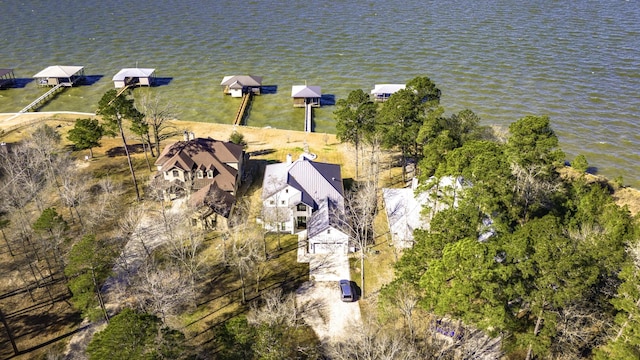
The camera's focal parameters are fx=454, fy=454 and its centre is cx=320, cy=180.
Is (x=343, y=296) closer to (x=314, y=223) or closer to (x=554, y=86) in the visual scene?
(x=314, y=223)

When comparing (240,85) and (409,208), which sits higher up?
(240,85)

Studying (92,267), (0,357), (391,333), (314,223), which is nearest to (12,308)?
(0,357)

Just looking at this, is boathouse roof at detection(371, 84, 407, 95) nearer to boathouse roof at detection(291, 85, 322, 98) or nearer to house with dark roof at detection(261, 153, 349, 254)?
boathouse roof at detection(291, 85, 322, 98)

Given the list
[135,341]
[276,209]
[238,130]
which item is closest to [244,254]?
[276,209]

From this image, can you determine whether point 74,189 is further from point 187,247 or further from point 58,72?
point 58,72

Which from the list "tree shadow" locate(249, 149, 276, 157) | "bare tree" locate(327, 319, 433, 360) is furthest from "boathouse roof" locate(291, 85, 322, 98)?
"bare tree" locate(327, 319, 433, 360)

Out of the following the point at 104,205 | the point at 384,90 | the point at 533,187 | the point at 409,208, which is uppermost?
the point at 384,90

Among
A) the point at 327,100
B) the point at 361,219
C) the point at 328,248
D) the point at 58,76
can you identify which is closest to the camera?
the point at 361,219
